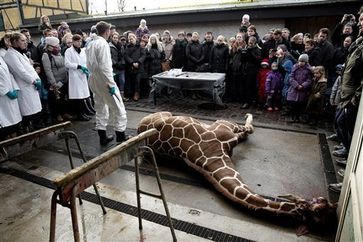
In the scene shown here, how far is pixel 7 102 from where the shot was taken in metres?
4.67

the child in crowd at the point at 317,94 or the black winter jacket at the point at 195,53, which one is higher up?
the black winter jacket at the point at 195,53

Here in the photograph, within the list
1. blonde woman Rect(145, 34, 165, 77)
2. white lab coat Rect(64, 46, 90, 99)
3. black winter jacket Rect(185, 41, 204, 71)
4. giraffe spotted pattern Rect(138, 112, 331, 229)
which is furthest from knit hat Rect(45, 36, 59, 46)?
black winter jacket Rect(185, 41, 204, 71)

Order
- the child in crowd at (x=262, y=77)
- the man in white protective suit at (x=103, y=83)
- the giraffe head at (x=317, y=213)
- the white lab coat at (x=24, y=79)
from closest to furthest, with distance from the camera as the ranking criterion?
1. the giraffe head at (x=317, y=213)
2. the man in white protective suit at (x=103, y=83)
3. the white lab coat at (x=24, y=79)
4. the child in crowd at (x=262, y=77)

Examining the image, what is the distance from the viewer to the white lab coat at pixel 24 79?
479cm

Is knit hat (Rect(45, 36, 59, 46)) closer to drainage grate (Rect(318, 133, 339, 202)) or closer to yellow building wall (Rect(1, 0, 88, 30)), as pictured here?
drainage grate (Rect(318, 133, 339, 202))

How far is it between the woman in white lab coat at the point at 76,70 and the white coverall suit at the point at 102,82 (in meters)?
1.45

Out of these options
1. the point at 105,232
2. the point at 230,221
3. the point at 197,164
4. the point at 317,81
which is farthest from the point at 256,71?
the point at 105,232

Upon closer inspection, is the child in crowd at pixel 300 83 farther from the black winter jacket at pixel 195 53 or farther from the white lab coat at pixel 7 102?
the white lab coat at pixel 7 102

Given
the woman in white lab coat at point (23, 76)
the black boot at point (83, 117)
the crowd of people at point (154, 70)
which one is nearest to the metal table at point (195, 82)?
the crowd of people at point (154, 70)

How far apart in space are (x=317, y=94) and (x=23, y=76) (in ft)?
18.6

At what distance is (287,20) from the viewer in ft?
30.3

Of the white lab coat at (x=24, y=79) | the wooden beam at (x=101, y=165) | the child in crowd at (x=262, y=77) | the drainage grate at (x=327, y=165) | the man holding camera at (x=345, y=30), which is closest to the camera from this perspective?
the wooden beam at (x=101, y=165)

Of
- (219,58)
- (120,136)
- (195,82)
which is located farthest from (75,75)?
(219,58)

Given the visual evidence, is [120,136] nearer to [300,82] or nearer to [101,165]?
[101,165]
